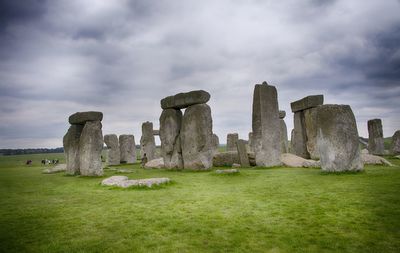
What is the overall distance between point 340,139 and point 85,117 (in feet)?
34.1

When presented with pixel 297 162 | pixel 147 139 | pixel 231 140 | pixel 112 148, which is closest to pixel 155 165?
pixel 147 139

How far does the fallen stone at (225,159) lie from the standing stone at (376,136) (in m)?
12.0

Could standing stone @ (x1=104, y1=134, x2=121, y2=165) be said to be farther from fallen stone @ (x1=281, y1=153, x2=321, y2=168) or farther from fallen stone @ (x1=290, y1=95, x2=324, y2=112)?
fallen stone @ (x1=290, y1=95, x2=324, y2=112)

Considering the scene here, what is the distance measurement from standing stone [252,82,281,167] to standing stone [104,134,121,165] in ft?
42.5

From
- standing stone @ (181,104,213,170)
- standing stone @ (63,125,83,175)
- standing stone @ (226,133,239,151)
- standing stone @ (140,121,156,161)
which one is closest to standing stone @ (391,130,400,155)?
standing stone @ (226,133,239,151)

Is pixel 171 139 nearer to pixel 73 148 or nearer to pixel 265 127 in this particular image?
pixel 73 148

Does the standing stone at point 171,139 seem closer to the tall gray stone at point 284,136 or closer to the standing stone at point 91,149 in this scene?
the standing stone at point 91,149

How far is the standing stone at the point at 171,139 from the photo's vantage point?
1549 centimetres

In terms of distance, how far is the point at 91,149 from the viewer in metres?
12.5

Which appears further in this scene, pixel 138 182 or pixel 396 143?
pixel 396 143

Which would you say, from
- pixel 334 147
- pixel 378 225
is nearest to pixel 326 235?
pixel 378 225

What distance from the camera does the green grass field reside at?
12.2 ft

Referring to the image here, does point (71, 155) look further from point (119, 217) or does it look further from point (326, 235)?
point (326, 235)

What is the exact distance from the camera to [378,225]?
164 inches
